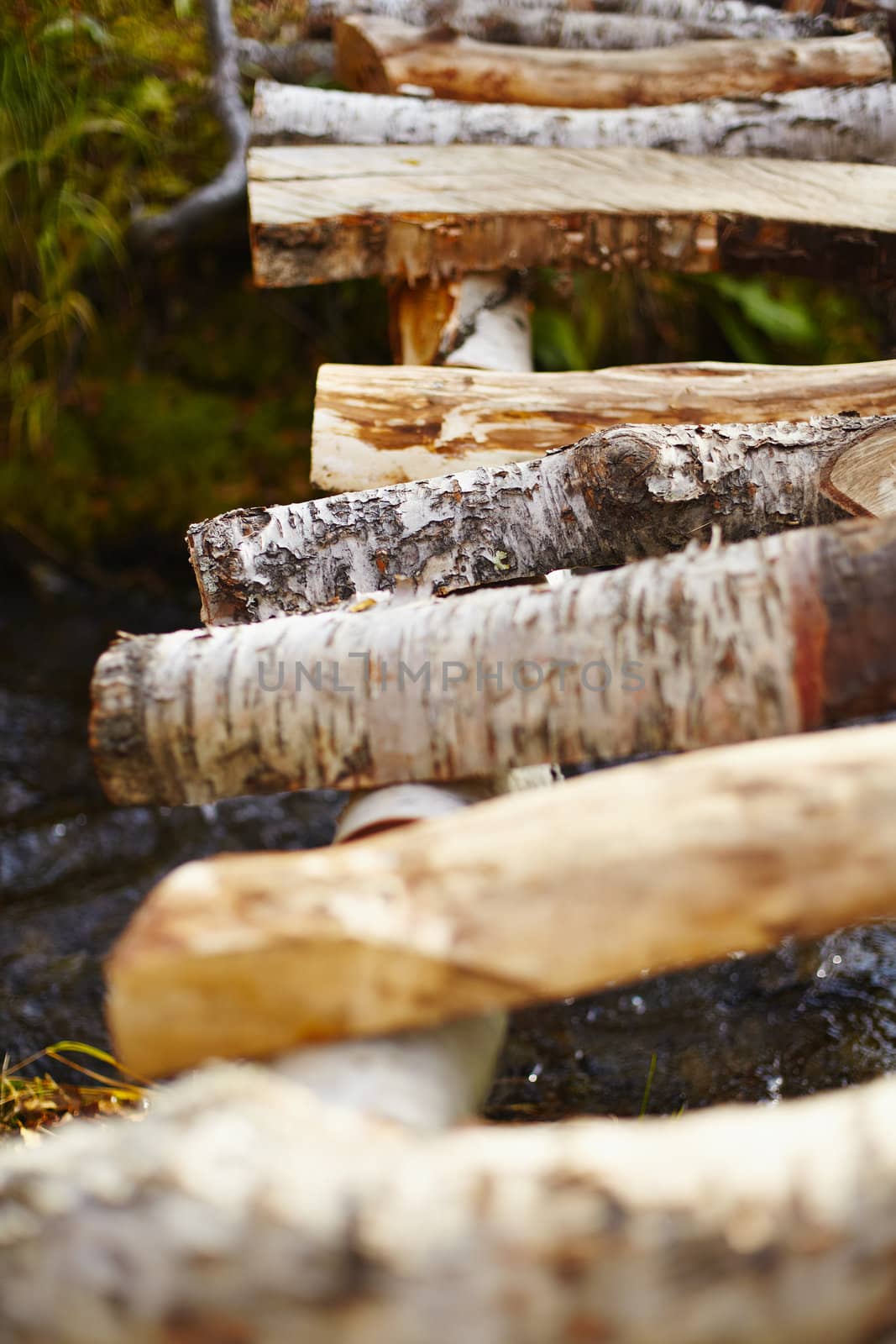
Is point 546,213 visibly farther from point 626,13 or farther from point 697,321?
point 697,321

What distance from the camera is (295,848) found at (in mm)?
3383

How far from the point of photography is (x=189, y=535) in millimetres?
1723

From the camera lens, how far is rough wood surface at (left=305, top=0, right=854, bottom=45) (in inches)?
126

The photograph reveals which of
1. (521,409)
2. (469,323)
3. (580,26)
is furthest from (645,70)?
(521,409)

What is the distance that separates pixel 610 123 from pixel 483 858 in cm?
257

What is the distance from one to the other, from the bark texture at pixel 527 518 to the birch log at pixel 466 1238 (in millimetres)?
1025

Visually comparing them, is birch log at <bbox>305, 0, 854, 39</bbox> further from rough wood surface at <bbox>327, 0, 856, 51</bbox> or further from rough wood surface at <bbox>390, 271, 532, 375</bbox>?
rough wood surface at <bbox>390, 271, 532, 375</bbox>

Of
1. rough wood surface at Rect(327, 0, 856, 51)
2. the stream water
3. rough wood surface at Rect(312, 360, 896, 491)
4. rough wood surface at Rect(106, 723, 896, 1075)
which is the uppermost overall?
rough wood surface at Rect(327, 0, 856, 51)

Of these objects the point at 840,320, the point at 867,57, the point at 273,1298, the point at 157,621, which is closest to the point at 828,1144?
the point at 273,1298

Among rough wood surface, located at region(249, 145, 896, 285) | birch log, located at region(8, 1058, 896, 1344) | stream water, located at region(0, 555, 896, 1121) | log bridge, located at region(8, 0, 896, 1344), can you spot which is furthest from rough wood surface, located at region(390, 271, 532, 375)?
birch log, located at region(8, 1058, 896, 1344)

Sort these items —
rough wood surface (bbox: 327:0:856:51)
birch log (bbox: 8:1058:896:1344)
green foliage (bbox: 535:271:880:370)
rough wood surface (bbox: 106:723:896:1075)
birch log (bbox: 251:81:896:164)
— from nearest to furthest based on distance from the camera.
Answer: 1. birch log (bbox: 8:1058:896:1344)
2. rough wood surface (bbox: 106:723:896:1075)
3. birch log (bbox: 251:81:896:164)
4. rough wood surface (bbox: 327:0:856:51)
5. green foliage (bbox: 535:271:880:370)

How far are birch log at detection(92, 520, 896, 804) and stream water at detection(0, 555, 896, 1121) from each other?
59.1 inches

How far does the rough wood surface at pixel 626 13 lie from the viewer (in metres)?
3.20

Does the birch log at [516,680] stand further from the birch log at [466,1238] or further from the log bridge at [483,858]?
the birch log at [466,1238]
